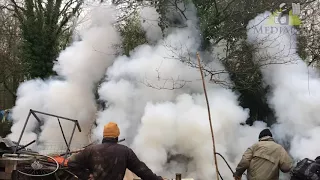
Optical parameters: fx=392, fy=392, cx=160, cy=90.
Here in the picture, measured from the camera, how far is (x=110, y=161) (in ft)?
14.5

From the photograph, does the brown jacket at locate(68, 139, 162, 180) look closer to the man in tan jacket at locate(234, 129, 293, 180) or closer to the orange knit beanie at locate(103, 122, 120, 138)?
the orange knit beanie at locate(103, 122, 120, 138)

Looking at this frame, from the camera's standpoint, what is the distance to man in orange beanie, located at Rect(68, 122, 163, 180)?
441 centimetres

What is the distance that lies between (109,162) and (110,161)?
16 mm

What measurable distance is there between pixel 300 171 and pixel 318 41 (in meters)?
6.54

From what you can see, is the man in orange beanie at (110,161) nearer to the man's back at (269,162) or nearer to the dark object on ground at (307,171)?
the man's back at (269,162)

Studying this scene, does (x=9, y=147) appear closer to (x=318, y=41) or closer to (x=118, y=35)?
(x=118, y=35)

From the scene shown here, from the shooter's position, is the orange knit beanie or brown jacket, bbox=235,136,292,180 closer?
the orange knit beanie

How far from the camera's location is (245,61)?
10.3m

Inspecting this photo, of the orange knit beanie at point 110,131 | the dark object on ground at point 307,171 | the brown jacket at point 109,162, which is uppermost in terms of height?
the orange knit beanie at point 110,131

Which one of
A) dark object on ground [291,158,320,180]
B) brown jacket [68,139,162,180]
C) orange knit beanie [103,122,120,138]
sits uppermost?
orange knit beanie [103,122,120,138]

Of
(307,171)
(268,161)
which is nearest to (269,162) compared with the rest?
(268,161)

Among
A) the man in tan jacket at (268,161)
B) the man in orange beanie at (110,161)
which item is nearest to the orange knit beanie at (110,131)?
the man in orange beanie at (110,161)

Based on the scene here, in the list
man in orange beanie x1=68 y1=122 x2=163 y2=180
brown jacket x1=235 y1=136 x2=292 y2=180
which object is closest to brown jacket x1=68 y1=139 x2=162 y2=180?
man in orange beanie x1=68 y1=122 x2=163 y2=180

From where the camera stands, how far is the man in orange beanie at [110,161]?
4.41 meters
